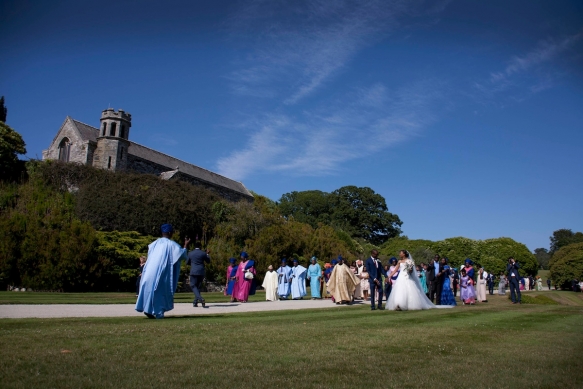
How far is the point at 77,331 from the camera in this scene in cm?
702

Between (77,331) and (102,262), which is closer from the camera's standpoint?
(77,331)

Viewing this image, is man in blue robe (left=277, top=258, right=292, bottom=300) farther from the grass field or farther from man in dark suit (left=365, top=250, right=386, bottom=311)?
the grass field

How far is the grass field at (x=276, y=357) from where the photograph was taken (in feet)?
14.4

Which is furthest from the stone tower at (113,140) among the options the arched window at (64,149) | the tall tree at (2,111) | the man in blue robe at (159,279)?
the man in blue robe at (159,279)

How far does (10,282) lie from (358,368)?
1015 inches

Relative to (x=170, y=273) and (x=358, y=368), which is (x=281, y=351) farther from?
(x=170, y=273)

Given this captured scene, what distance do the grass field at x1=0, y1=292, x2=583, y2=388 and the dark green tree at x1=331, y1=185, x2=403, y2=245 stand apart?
7792 centimetres

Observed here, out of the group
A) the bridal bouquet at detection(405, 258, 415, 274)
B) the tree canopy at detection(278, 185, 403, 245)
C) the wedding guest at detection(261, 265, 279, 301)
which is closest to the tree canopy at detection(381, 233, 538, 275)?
the tree canopy at detection(278, 185, 403, 245)

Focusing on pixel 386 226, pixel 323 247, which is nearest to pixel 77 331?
pixel 323 247

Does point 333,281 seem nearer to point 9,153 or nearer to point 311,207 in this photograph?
point 9,153

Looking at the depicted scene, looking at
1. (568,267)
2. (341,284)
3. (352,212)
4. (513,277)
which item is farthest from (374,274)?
(352,212)

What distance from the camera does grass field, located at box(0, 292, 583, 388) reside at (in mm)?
4395

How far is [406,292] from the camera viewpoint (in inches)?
573

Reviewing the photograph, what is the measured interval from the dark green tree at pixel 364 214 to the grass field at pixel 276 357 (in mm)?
77922
